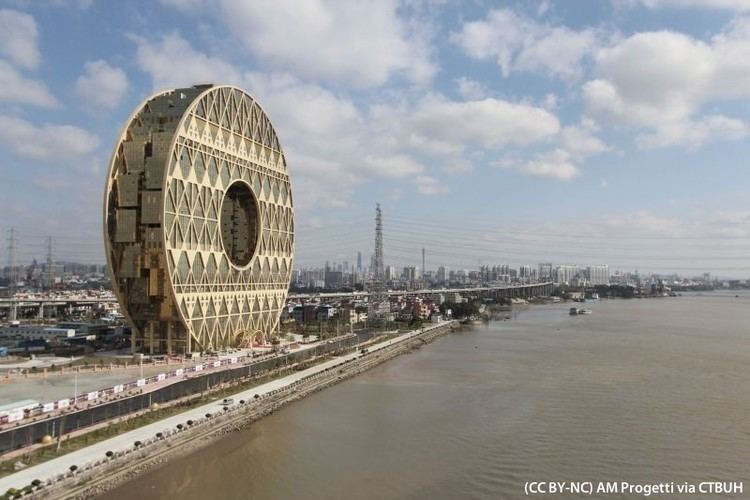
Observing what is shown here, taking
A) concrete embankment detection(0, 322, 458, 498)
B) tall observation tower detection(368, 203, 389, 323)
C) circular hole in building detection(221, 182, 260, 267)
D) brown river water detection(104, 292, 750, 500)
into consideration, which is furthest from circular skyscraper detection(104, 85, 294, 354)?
tall observation tower detection(368, 203, 389, 323)

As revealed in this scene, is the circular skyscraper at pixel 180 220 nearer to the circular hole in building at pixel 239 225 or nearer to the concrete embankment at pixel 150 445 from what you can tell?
the circular hole in building at pixel 239 225

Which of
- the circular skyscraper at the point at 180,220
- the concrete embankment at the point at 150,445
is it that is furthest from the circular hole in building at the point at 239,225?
the concrete embankment at the point at 150,445

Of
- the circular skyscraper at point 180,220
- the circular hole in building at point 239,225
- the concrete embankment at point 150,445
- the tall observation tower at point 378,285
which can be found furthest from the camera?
the tall observation tower at point 378,285

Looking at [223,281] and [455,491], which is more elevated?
[223,281]

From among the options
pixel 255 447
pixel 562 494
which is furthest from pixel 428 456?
pixel 255 447

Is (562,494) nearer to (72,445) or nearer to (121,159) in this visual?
(72,445)

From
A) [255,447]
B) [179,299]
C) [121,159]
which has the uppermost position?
[121,159]
